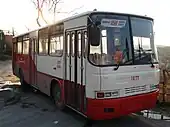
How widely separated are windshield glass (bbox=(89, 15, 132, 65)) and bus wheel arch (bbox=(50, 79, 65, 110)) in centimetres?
226

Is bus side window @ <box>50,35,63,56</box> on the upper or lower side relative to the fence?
upper

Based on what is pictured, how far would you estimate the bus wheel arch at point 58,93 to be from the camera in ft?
26.4

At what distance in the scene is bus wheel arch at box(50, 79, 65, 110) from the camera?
806cm

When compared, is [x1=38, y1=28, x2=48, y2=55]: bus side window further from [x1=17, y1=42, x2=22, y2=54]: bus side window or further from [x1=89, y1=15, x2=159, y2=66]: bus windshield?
[x1=17, y1=42, x2=22, y2=54]: bus side window

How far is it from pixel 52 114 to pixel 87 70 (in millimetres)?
2695

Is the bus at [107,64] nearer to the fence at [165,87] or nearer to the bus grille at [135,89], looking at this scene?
the bus grille at [135,89]

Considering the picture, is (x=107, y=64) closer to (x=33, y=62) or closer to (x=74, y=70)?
(x=74, y=70)

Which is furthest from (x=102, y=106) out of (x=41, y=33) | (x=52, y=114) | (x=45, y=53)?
(x=41, y=33)

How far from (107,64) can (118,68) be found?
1.01 ft

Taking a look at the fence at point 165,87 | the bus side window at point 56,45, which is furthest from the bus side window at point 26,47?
the fence at point 165,87

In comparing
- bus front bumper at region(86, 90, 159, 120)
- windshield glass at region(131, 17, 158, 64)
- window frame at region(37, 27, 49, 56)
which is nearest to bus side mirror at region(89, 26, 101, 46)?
windshield glass at region(131, 17, 158, 64)

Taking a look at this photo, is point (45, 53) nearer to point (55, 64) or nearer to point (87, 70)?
point (55, 64)

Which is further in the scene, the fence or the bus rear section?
the fence

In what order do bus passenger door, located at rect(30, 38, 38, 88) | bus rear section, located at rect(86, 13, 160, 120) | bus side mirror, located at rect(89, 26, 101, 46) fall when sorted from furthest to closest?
1. bus passenger door, located at rect(30, 38, 38, 88)
2. bus rear section, located at rect(86, 13, 160, 120)
3. bus side mirror, located at rect(89, 26, 101, 46)
